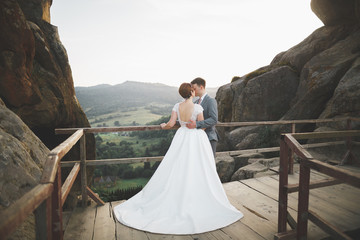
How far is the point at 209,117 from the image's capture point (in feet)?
12.7

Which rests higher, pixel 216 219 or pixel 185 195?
pixel 185 195

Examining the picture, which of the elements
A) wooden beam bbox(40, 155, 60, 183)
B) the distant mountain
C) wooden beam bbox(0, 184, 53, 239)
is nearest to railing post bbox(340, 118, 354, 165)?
wooden beam bbox(40, 155, 60, 183)

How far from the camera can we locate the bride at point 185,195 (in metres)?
3.08

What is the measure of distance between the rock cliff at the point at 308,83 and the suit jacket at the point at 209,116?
799 cm

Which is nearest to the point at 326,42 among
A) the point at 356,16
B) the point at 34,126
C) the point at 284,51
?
the point at 356,16

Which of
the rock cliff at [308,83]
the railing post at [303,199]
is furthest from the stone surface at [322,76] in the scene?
the railing post at [303,199]

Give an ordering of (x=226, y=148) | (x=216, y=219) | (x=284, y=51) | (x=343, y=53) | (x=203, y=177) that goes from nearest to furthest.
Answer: (x=216, y=219)
(x=203, y=177)
(x=343, y=53)
(x=226, y=148)
(x=284, y=51)

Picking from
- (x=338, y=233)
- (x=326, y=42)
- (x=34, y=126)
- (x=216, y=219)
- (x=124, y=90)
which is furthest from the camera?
(x=124, y=90)

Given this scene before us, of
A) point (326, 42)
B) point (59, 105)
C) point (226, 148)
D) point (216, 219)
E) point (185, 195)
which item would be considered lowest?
point (226, 148)

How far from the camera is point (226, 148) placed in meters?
13.8

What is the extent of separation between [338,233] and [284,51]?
15.6 metres

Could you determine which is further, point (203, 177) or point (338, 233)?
point (203, 177)

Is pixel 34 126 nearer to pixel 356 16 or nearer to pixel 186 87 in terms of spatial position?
pixel 186 87

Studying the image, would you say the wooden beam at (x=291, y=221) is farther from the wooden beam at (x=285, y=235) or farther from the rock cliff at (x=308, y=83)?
the rock cliff at (x=308, y=83)
